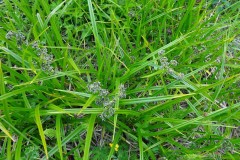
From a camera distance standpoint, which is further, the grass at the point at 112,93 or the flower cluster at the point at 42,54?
the grass at the point at 112,93

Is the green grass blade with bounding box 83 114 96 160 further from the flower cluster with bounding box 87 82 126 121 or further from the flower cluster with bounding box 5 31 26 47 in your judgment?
the flower cluster with bounding box 5 31 26 47

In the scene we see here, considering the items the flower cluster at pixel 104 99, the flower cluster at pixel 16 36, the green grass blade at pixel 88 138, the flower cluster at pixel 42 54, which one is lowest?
the green grass blade at pixel 88 138

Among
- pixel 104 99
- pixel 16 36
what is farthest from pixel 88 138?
pixel 16 36

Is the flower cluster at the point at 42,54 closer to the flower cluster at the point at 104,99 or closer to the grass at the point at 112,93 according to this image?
the grass at the point at 112,93

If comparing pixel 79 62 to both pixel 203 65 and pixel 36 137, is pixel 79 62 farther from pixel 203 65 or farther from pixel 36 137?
pixel 203 65

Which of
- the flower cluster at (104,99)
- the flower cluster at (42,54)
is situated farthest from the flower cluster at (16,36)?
the flower cluster at (104,99)

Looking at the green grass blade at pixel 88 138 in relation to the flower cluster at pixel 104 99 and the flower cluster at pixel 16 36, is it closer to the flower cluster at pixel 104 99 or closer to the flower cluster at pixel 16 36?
the flower cluster at pixel 104 99

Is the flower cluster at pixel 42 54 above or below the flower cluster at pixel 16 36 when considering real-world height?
below

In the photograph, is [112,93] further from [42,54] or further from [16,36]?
[16,36]

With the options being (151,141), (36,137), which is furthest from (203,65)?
(36,137)
